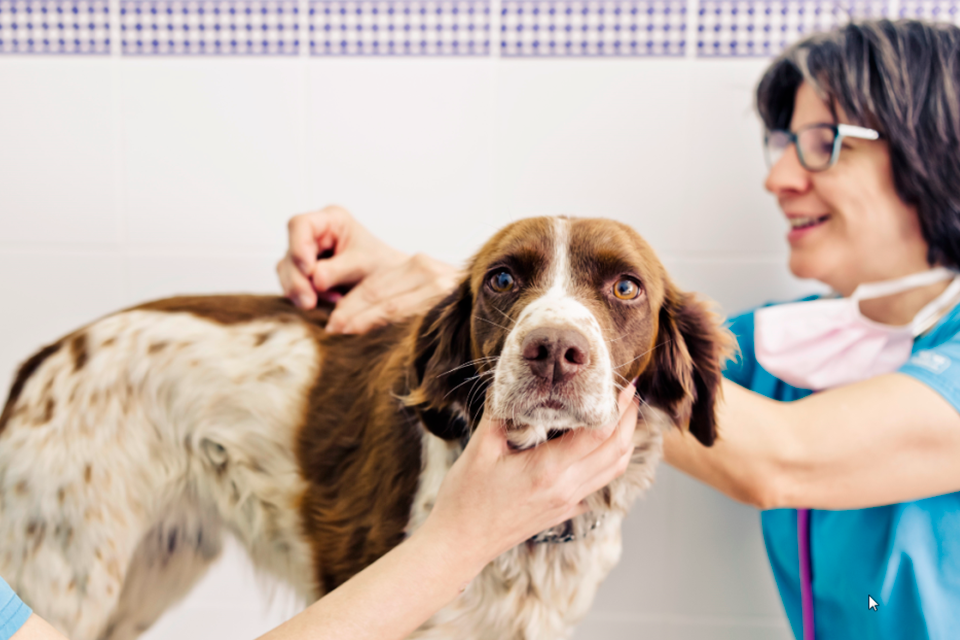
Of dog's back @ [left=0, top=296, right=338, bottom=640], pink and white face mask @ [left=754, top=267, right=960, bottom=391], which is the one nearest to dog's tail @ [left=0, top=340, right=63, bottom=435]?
dog's back @ [left=0, top=296, right=338, bottom=640]

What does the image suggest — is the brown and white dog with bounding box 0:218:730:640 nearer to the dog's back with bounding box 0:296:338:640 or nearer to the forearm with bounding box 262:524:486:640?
the dog's back with bounding box 0:296:338:640

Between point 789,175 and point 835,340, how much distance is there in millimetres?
375

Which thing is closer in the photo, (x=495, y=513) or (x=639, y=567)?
(x=495, y=513)

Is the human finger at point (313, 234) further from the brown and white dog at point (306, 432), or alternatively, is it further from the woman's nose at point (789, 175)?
the woman's nose at point (789, 175)

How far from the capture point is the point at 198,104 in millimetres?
1736

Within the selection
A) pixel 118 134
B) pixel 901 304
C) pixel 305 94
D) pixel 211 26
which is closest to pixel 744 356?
pixel 901 304

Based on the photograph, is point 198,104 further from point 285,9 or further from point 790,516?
point 790,516

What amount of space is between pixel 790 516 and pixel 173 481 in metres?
1.35

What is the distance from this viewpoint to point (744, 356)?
163cm

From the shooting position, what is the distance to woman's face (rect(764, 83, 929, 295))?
4.42 feet

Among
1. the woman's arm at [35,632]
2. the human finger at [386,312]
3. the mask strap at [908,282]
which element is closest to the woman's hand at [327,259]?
the human finger at [386,312]

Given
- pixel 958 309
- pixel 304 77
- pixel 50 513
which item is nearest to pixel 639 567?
pixel 958 309

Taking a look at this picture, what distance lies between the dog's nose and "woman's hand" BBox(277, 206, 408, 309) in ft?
2.26

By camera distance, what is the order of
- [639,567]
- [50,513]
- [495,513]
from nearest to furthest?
[495,513]
[50,513]
[639,567]
